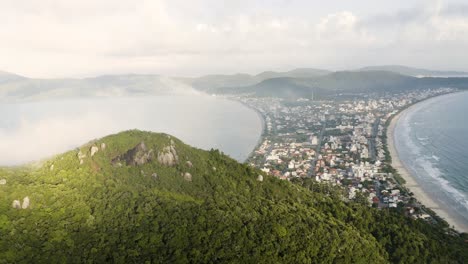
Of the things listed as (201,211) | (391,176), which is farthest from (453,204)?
(201,211)

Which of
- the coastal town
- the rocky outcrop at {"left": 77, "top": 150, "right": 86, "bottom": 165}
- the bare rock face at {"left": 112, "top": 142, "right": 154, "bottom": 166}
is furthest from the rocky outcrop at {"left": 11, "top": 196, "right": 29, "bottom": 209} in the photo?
the coastal town

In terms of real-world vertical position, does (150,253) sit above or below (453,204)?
above

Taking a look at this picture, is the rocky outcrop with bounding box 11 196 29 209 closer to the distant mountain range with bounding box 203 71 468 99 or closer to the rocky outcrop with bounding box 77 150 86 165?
the rocky outcrop with bounding box 77 150 86 165

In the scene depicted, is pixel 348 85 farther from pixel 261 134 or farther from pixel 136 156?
pixel 136 156

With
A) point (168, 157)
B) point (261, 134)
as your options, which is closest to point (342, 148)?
point (261, 134)

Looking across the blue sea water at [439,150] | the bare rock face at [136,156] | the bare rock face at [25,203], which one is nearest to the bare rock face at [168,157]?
the bare rock face at [136,156]

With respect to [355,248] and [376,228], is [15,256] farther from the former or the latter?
[376,228]
